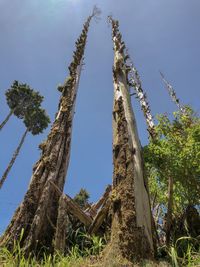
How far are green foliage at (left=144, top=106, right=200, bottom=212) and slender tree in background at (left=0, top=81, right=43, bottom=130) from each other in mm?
18583

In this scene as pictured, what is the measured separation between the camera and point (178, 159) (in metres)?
6.26

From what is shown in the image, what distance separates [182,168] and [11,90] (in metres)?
20.5

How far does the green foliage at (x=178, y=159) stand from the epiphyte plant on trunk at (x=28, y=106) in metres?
18.2

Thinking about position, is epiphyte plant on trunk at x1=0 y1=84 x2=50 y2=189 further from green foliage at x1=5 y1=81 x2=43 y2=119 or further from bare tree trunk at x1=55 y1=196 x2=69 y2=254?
bare tree trunk at x1=55 y1=196 x2=69 y2=254

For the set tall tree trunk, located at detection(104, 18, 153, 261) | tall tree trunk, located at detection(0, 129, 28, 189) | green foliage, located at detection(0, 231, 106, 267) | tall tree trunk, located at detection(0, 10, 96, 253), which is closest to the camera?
green foliage, located at detection(0, 231, 106, 267)

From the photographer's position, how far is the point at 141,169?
566 centimetres

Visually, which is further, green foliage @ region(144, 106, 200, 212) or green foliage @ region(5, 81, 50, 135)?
green foliage @ region(5, 81, 50, 135)

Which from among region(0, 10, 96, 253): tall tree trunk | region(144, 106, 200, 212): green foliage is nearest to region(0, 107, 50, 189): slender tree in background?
region(0, 10, 96, 253): tall tree trunk

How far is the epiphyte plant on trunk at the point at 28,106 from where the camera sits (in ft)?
79.7

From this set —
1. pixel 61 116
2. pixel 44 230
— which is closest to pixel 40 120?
pixel 61 116

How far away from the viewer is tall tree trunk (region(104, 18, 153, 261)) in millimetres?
4353

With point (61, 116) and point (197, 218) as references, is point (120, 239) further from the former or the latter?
point (61, 116)

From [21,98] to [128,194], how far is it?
21.2m

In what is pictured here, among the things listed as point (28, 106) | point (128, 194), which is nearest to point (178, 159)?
point (128, 194)
